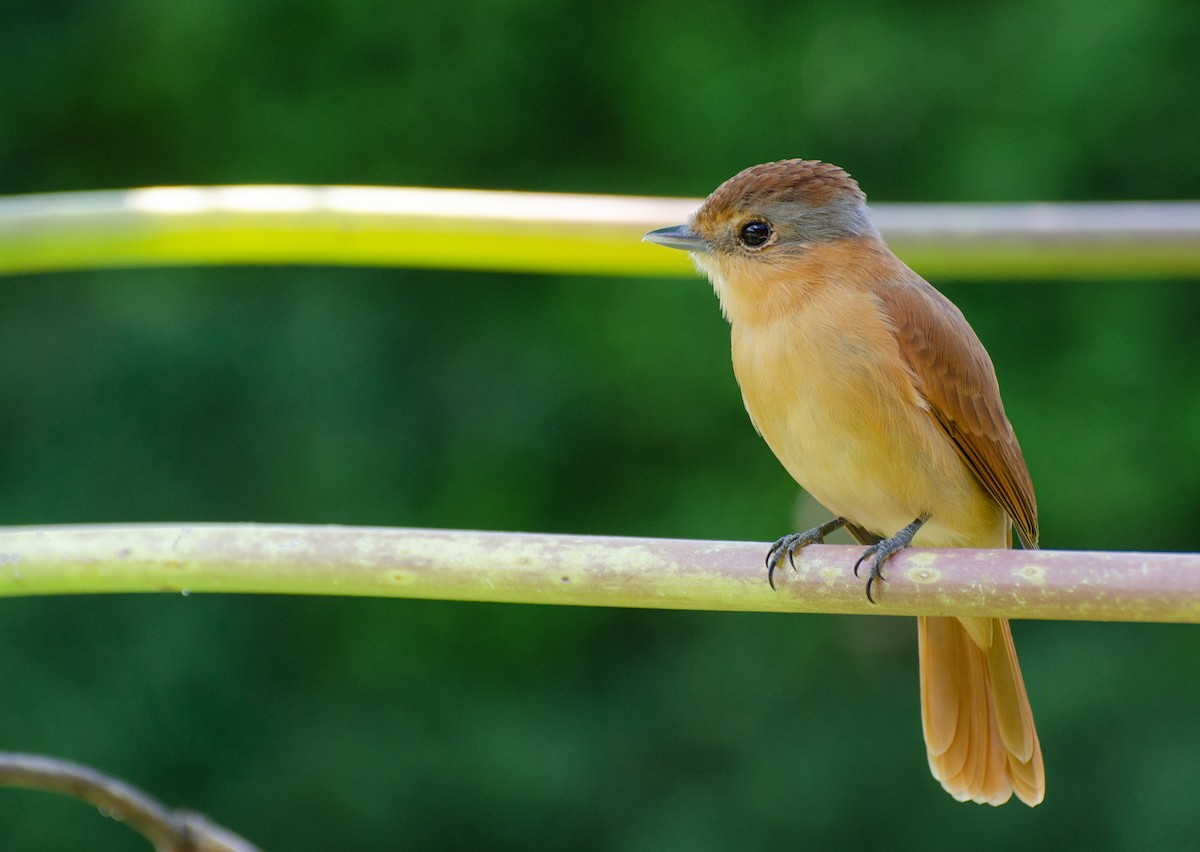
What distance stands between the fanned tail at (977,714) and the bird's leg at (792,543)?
228mm

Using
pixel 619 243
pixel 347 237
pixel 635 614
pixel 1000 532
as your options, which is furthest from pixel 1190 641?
pixel 347 237

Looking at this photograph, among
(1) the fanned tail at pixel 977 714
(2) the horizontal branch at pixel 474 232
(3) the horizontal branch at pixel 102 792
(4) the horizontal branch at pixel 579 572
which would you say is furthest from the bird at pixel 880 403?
(3) the horizontal branch at pixel 102 792

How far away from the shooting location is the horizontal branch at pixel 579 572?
1.46 meters

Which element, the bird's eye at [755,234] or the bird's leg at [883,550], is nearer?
the bird's leg at [883,550]

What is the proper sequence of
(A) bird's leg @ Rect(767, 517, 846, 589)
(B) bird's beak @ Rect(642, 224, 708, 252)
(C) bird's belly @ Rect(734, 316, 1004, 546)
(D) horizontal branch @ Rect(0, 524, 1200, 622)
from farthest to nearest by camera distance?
(B) bird's beak @ Rect(642, 224, 708, 252) < (C) bird's belly @ Rect(734, 316, 1004, 546) < (A) bird's leg @ Rect(767, 517, 846, 589) < (D) horizontal branch @ Rect(0, 524, 1200, 622)

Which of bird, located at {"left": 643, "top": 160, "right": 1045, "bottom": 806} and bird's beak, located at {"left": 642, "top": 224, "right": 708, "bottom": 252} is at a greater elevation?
bird's beak, located at {"left": 642, "top": 224, "right": 708, "bottom": 252}

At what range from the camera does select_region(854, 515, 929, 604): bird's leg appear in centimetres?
164

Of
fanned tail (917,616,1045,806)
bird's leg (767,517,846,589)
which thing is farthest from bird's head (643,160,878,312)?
fanned tail (917,616,1045,806)

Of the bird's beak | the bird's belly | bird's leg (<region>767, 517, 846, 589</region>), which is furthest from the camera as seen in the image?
the bird's beak

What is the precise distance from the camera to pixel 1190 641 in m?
4.23

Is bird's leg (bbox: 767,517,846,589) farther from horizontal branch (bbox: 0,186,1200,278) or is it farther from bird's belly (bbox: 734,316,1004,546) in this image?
horizontal branch (bbox: 0,186,1200,278)

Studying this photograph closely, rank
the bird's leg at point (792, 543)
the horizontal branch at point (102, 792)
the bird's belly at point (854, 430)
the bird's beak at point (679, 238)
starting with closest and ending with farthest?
the bird's leg at point (792, 543), the horizontal branch at point (102, 792), the bird's belly at point (854, 430), the bird's beak at point (679, 238)

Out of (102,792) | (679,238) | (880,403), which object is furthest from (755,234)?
(102,792)

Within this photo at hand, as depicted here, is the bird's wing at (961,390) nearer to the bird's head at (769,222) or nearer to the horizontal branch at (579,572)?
the bird's head at (769,222)
